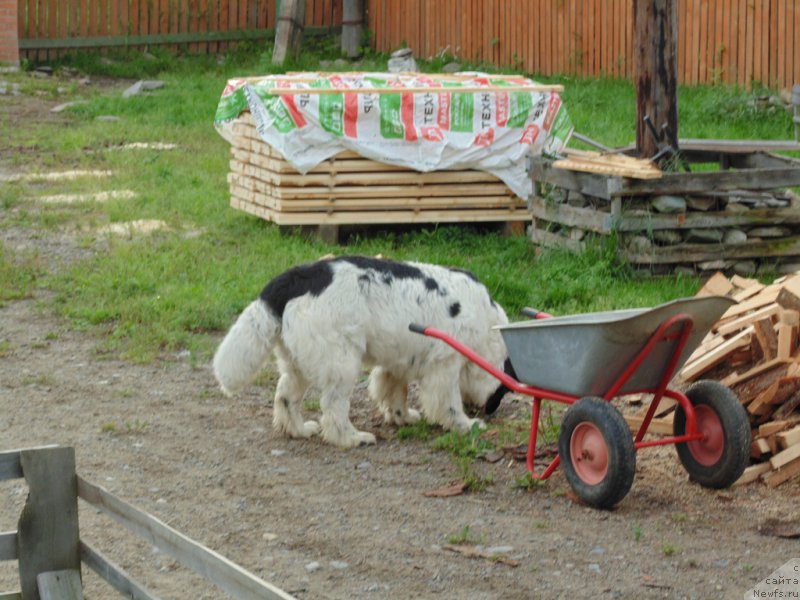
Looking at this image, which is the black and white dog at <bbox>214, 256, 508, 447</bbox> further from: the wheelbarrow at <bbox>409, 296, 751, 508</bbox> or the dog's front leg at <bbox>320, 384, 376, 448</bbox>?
the wheelbarrow at <bbox>409, 296, 751, 508</bbox>

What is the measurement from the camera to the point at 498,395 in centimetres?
770

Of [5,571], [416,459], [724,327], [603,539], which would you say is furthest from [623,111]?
[5,571]

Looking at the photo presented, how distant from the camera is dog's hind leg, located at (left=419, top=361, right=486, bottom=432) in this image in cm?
739

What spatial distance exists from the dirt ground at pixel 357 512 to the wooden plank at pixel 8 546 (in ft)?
2.55

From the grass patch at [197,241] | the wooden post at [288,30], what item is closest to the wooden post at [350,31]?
the wooden post at [288,30]

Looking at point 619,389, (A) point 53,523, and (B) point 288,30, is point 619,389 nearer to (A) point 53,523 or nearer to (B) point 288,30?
(A) point 53,523

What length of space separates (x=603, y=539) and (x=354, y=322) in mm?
1985

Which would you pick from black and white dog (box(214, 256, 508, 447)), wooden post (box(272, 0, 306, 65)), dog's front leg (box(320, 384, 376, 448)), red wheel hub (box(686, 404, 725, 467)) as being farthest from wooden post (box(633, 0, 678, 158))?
wooden post (box(272, 0, 306, 65))

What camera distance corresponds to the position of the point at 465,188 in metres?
11.9

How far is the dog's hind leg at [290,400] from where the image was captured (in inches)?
289

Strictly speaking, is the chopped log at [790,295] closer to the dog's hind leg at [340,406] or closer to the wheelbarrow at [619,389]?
the wheelbarrow at [619,389]

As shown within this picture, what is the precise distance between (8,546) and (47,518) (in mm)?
161

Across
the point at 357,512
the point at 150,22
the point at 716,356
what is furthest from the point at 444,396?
the point at 150,22

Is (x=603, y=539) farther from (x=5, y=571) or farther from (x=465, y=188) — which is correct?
(x=465, y=188)
